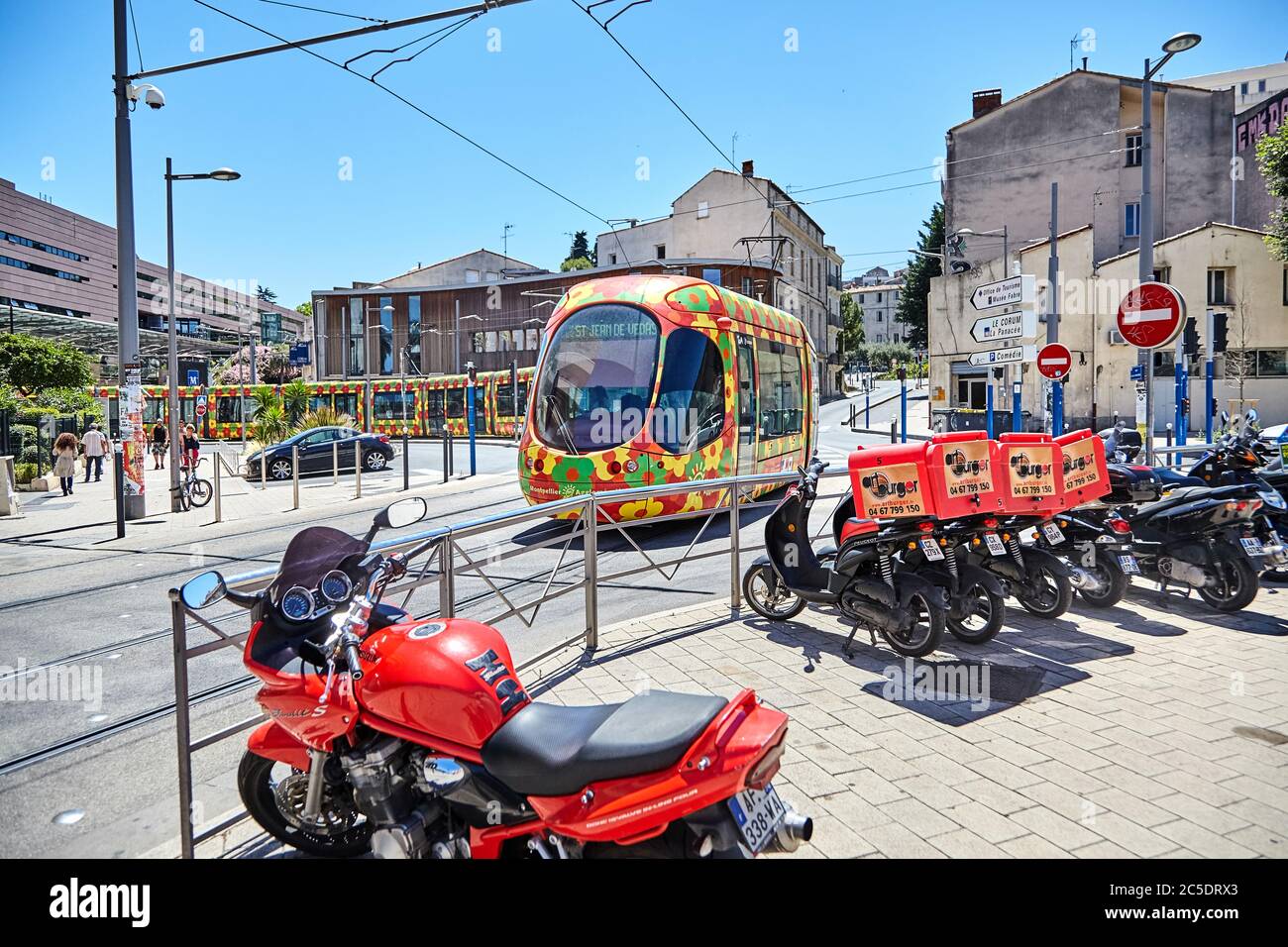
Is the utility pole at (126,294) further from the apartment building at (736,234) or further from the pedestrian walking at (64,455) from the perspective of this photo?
the apartment building at (736,234)

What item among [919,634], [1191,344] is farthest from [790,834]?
[1191,344]

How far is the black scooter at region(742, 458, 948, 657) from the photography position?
5363 millimetres

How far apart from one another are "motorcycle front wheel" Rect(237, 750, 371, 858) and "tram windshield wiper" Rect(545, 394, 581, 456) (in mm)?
7112

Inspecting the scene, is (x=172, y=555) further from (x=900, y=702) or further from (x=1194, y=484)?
(x=1194, y=484)

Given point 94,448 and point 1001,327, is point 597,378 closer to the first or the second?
point 1001,327

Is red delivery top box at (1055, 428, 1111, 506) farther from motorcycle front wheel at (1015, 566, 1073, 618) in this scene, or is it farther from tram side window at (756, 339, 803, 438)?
tram side window at (756, 339, 803, 438)

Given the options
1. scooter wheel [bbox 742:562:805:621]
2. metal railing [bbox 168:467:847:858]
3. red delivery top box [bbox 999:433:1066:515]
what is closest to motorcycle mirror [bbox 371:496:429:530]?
metal railing [bbox 168:467:847:858]

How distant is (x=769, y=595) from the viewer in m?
6.48

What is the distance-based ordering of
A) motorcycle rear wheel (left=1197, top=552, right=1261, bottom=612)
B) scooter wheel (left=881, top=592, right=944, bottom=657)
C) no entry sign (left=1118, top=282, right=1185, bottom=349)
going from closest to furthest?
scooter wheel (left=881, top=592, right=944, bottom=657) → motorcycle rear wheel (left=1197, top=552, right=1261, bottom=612) → no entry sign (left=1118, top=282, right=1185, bottom=349)

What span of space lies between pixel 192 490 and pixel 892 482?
1610 centimetres

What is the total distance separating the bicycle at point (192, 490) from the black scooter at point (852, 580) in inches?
536
